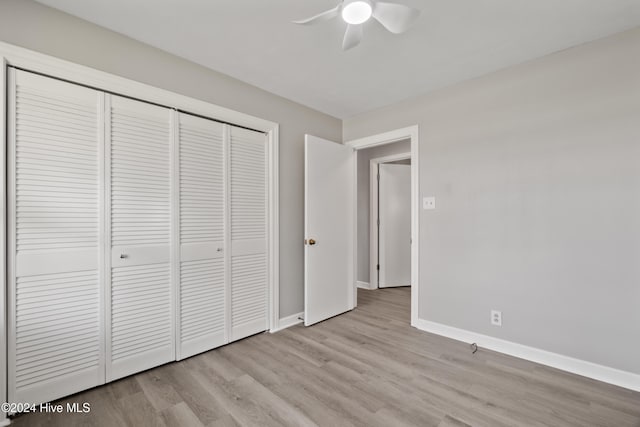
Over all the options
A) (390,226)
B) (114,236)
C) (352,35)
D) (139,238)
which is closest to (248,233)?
(139,238)

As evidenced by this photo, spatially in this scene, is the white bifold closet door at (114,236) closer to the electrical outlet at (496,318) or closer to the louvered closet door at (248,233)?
the louvered closet door at (248,233)

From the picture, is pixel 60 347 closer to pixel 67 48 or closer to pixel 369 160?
pixel 67 48

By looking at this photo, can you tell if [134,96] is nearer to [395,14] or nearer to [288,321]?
[395,14]

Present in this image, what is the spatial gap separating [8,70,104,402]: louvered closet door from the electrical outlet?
3070 millimetres

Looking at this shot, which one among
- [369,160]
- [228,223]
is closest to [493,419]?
[228,223]

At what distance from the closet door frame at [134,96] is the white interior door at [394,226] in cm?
234

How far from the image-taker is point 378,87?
2.77 m

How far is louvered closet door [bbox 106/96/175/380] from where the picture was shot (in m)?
1.94

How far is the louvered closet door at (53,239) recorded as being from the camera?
1.61 metres

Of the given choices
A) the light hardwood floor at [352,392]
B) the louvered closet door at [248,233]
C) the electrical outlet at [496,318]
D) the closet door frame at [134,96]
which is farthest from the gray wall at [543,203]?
the louvered closet door at [248,233]

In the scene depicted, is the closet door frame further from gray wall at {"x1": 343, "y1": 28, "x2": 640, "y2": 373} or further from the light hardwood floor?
gray wall at {"x1": 343, "y1": 28, "x2": 640, "y2": 373}

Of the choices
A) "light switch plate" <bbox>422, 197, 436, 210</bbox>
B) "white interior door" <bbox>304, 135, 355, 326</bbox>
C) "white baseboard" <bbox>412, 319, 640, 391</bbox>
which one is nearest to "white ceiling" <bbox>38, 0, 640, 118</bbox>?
"white interior door" <bbox>304, 135, 355, 326</bbox>

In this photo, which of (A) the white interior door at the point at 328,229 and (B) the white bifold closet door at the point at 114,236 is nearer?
(B) the white bifold closet door at the point at 114,236

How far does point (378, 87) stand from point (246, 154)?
4.83ft
